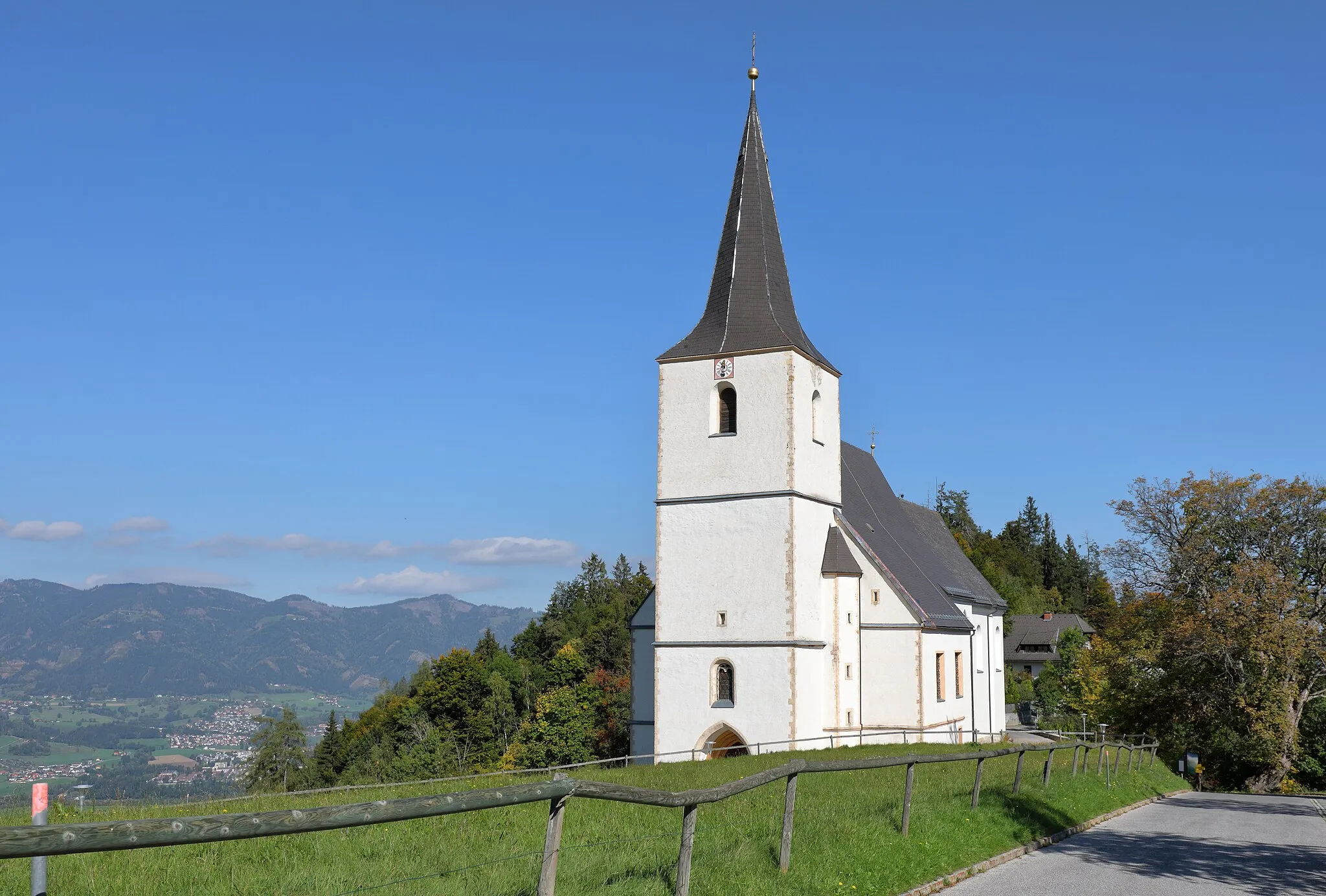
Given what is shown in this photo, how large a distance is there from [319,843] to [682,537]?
2309 centimetres

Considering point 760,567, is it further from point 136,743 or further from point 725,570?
point 136,743

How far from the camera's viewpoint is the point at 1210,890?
30.1 feet

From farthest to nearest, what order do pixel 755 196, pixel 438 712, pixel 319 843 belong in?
pixel 438 712 < pixel 755 196 < pixel 319 843

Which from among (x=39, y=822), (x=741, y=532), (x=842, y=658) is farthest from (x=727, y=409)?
(x=39, y=822)

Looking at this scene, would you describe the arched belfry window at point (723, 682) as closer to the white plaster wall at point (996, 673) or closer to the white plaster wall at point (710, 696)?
the white plaster wall at point (710, 696)

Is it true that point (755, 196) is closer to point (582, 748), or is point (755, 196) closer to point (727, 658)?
point (727, 658)

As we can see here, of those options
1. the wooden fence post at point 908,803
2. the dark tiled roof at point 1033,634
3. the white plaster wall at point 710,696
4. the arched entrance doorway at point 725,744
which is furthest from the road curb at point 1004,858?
the dark tiled roof at point 1033,634

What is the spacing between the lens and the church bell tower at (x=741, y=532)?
98.3ft

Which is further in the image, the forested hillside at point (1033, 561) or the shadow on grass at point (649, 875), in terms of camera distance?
the forested hillside at point (1033, 561)

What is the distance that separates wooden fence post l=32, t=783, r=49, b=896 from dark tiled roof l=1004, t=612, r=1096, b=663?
97.8 meters

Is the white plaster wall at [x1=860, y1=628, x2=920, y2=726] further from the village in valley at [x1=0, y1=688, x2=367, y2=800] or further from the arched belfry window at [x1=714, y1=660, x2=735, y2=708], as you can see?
the village in valley at [x1=0, y1=688, x2=367, y2=800]

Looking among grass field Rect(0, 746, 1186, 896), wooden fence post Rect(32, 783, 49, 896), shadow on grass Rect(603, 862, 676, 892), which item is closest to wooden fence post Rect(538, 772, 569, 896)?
grass field Rect(0, 746, 1186, 896)

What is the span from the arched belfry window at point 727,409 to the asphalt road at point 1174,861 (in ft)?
55.0

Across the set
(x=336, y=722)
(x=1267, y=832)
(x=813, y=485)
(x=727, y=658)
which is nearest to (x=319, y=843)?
(x=1267, y=832)
